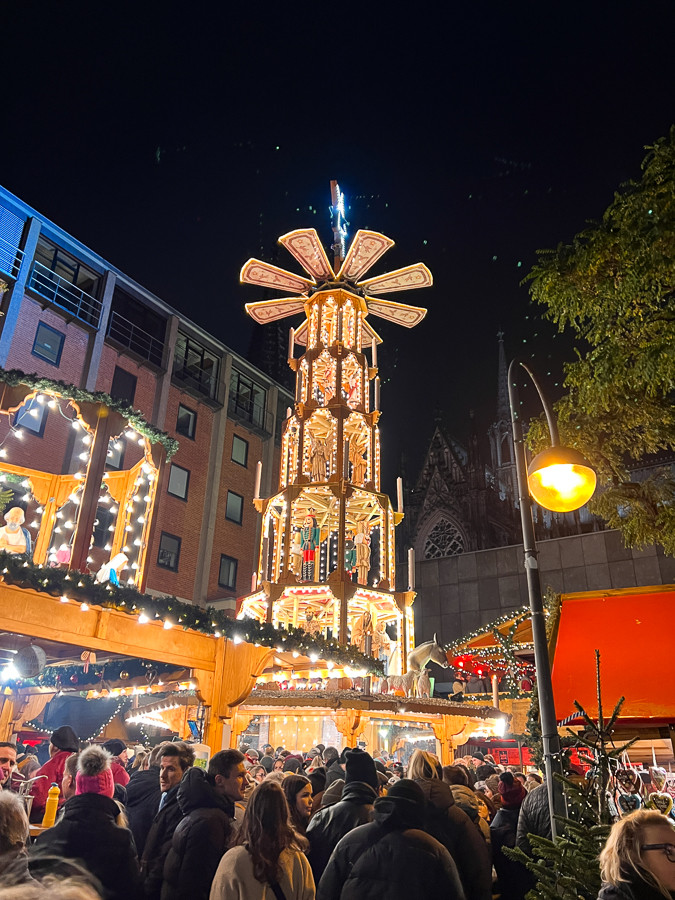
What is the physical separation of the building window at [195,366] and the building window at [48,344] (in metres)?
5.58

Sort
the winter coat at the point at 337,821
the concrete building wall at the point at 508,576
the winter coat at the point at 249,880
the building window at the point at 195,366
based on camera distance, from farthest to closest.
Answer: the building window at the point at 195,366, the concrete building wall at the point at 508,576, the winter coat at the point at 337,821, the winter coat at the point at 249,880

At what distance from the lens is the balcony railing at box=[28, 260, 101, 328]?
23.7m

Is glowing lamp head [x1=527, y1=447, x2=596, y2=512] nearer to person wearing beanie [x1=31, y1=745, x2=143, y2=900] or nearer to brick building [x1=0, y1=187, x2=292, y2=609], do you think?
person wearing beanie [x1=31, y1=745, x2=143, y2=900]

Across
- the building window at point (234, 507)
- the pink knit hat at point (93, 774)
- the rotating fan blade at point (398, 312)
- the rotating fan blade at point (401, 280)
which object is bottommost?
the pink knit hat at point (93, 774)

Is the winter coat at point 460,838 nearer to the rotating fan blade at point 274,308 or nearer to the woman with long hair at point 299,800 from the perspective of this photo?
the woman with long hair at point 299,800

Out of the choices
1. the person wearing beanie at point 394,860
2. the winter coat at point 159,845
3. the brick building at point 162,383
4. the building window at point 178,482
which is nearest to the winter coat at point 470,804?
the person wearing beanie at point 394,860

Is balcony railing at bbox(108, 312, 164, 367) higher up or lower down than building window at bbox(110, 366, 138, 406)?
higher up

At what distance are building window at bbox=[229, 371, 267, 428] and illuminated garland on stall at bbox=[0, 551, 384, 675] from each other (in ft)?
68.8

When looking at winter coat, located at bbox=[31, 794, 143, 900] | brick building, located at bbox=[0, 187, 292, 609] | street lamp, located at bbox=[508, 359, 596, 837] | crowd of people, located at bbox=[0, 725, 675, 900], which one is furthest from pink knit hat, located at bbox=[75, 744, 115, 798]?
brick building, located at bbox=[0, 187, 292, 609]

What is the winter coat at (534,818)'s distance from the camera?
17.3 feet

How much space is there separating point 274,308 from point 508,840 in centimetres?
2063

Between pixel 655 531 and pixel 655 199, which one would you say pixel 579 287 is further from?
pixel 655 531

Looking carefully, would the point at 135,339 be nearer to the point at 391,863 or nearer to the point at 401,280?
the point at 401,280

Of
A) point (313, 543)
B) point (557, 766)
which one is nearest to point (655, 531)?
point (557, 766)
